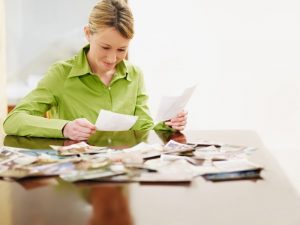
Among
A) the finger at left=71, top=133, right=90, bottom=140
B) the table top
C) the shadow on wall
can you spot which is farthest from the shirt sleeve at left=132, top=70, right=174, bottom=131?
the shadow on wall

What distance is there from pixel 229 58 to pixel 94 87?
1483mm

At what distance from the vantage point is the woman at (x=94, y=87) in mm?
1714

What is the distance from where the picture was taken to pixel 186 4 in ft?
10.5

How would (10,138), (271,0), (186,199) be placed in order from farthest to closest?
(271,0) → (10,138) → (186,199)

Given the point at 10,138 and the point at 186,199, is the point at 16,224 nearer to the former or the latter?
the point at 186,199

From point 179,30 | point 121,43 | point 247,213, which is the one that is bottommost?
point 247,213

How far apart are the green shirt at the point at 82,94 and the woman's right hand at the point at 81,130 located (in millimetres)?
310

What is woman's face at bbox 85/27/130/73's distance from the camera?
1813 mm

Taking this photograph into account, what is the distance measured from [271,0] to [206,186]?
98.0 inches

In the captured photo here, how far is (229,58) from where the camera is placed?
323cm

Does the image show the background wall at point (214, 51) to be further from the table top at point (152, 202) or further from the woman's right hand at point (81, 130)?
the table top at point (152, 202)

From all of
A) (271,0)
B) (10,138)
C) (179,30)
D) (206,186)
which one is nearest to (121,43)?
(10,138)

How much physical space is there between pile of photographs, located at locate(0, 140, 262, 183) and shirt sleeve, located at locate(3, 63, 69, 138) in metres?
0.28

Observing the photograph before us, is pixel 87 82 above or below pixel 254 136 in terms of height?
above
